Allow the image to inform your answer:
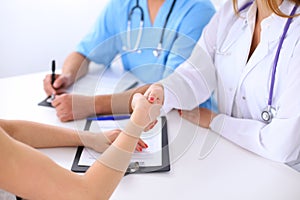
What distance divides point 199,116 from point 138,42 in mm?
368

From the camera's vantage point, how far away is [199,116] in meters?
1.25

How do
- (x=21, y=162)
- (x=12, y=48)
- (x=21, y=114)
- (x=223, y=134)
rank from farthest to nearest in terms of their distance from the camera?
(x=12, y=48) → (x=21, y=114) → (x=223, y=134) → (x=21, y=162)

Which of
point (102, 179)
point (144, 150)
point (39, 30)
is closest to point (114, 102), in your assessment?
point (144, 150)

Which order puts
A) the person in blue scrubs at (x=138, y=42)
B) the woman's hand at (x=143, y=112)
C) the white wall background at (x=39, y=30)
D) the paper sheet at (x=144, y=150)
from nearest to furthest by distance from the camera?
the woman's hand at (x=143, y=112)
the paper sheet at (x=144, y=150)
the person in blue scrubs at (x=138, y=42)
the white wall background at (x=39, y=30)

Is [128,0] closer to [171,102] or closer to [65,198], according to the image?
[171,102]

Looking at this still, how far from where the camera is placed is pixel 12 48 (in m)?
2.11

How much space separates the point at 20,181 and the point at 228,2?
2.97 feet

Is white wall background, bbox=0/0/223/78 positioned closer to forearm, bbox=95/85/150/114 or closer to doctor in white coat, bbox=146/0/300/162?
doctor in white coat, bbox=146/0/300/162

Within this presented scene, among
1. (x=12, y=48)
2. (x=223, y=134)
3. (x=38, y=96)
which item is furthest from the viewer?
(x=12, y=48)

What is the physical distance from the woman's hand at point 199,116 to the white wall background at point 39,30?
98 cm

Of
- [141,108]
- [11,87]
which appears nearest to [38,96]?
[11,87]

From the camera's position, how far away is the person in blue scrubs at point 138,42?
1365 mm

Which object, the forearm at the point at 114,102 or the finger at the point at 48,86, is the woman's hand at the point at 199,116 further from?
the finger at the point at 48,86

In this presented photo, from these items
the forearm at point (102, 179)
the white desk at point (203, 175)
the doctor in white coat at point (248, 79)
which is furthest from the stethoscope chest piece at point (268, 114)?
the forearm at point (102, 179)
